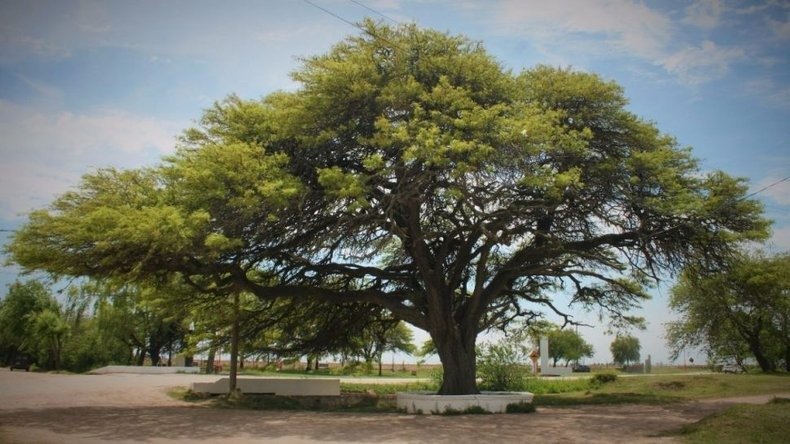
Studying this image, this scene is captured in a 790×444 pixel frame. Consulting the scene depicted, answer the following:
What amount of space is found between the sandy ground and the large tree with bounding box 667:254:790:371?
17.7 m

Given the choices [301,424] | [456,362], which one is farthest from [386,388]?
[301,424]

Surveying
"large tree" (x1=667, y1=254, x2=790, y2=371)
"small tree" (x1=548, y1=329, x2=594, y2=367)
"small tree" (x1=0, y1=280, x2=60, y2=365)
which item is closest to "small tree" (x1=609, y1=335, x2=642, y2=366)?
"small tree" (x1=548, y1=329, x2=594, y2=367)

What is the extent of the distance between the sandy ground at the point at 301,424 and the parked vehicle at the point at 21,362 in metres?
40.4

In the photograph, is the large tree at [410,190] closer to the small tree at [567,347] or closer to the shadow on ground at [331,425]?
the shadow on ground at [331,425]

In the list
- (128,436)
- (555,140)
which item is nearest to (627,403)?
(555,140)

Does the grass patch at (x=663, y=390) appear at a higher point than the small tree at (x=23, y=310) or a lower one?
lower

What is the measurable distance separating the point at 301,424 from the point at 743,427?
10192mm

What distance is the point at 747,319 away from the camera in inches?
1534

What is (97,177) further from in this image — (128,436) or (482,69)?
(482,69)

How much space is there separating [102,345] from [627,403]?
4654cm

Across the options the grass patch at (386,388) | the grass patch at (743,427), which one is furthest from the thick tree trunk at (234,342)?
the grass patch at (743,427)

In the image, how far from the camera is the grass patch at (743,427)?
1176 centimetres

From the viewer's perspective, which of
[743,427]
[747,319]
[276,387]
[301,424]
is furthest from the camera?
[747,319]

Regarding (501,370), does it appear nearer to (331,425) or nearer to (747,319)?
(331,425)
